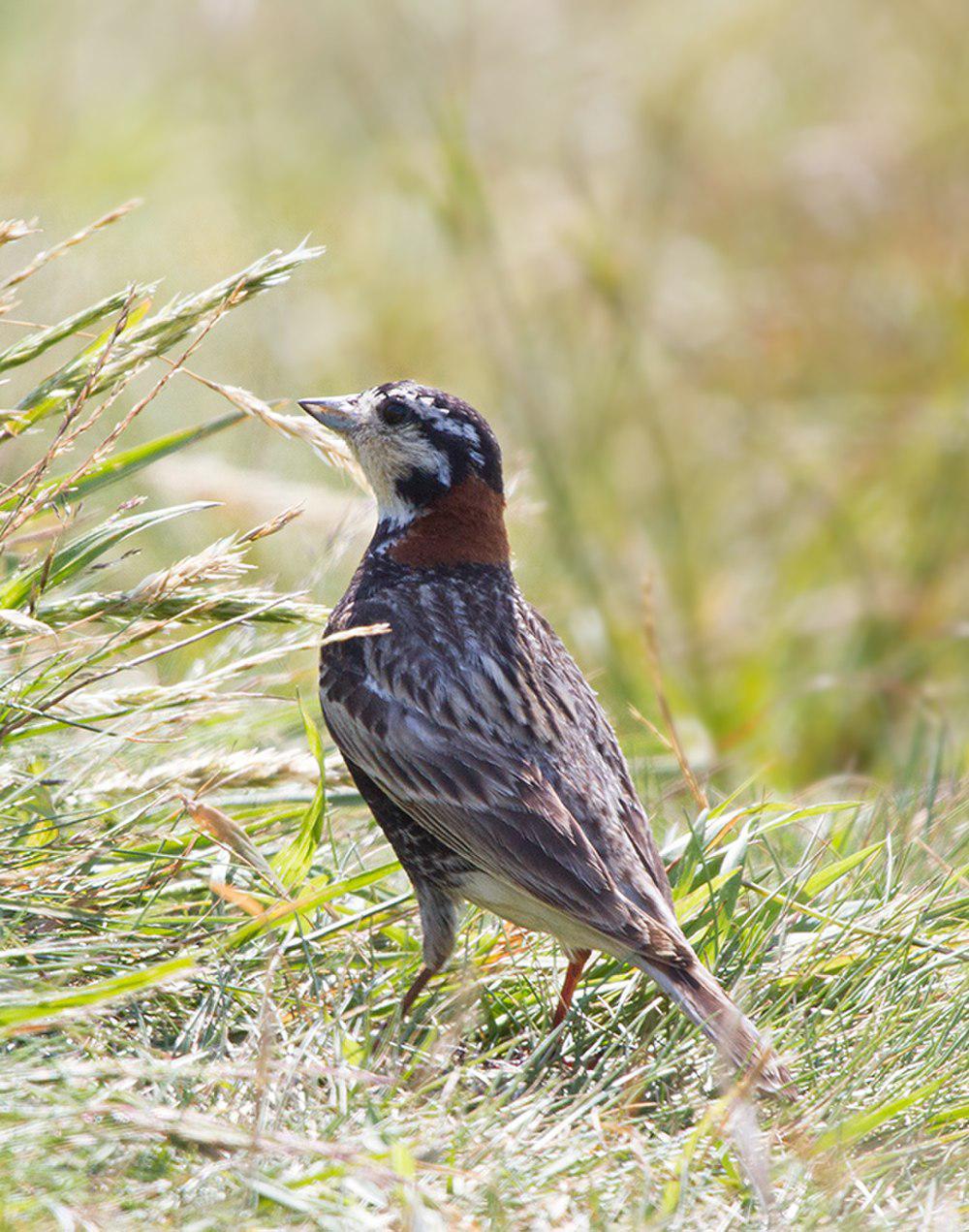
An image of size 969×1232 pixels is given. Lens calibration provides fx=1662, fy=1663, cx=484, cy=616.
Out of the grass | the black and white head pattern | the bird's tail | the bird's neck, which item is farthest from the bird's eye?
the bird's tail

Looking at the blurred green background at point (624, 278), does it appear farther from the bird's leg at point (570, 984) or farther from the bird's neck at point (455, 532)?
the bird's leg at point (570, 984)

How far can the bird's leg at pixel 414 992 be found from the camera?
3416mm

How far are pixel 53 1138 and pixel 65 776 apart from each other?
1.30 m

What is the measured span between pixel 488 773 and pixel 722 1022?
890 mm

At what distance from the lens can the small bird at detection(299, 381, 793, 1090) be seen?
3.52m

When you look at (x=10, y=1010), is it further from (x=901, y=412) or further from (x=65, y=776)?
(x=901, y=412)

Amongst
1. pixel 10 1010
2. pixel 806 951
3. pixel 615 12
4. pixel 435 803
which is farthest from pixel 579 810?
pixel 615 12

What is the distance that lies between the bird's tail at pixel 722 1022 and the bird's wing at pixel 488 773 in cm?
9

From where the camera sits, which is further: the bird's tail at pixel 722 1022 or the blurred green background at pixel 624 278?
the blurred green background at pixel 624 278

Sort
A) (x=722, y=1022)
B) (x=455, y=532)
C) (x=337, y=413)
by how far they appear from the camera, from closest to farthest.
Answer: (x=722, y=1022) < (x=455, y=532) < (x=337, y=413)

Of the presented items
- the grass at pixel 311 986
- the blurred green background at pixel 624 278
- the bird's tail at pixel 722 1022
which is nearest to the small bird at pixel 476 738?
the bird's tail at pixel 722 1022

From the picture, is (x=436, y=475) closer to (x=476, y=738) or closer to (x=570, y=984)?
(x=476, y=738)

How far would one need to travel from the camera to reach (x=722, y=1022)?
3.17 m

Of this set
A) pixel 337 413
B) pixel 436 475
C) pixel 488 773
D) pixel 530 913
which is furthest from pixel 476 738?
pixel 337 413
